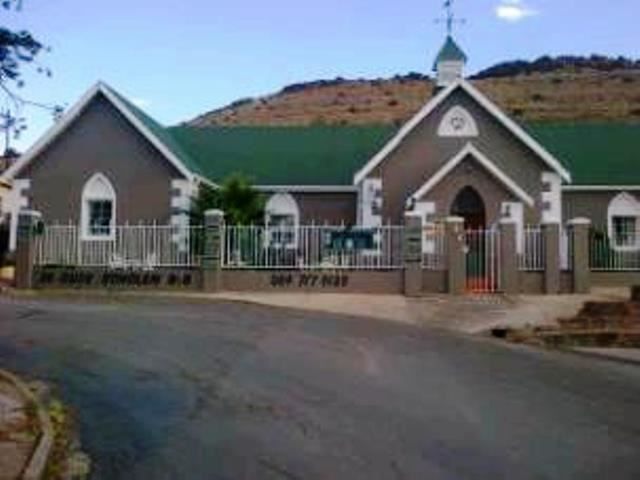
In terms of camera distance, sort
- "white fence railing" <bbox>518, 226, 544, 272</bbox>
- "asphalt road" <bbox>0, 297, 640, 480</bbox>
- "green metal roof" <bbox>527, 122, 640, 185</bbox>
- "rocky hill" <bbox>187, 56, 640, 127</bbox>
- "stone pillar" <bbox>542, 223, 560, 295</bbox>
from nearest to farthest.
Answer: "asphalt road" <bbox>0, 297, 640, 480</bbox> → "stone pillar" <bbox>542, 223, 560, 295</bbox> → "white fence railing" <bbox>518, 226, 544, 272</bbox> → "green metal roof" <bbox>527, 122, 640, 185</bbox> → "rocky hill" <bbox>187, 56, 640, 127</bbox>

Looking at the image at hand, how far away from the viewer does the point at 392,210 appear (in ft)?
125

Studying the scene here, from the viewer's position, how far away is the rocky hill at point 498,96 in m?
91.4

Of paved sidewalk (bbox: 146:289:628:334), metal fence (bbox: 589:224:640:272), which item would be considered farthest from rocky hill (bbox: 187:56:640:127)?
paved sidewalk (bbox: 146:289:628:334)

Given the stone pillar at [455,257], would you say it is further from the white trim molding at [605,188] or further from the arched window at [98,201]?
the arched window at [98,201]

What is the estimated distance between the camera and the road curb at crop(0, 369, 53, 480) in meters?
10.2

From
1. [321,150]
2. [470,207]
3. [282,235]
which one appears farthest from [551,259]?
[321,150]

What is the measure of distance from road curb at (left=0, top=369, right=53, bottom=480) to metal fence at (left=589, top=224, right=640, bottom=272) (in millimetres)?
22769

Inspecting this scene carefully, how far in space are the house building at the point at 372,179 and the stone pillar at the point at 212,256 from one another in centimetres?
522

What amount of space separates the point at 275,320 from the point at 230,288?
775cm

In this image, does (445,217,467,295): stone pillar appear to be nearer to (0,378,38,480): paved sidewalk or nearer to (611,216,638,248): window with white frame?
(611,216,638,248): window with white frame

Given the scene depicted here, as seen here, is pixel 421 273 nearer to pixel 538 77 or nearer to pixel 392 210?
pixel 392 210

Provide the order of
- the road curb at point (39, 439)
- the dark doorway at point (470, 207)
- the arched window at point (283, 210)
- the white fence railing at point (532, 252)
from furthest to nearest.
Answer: the arched window at point (283, 210), the dark doorway at point (470, 207), the white fence railing at point (532, 252), the road curb at point (39, 439)

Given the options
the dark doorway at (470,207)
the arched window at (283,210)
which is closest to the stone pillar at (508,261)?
the dark doorway at (470,207)

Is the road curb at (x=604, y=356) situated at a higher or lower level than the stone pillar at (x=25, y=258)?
lower
